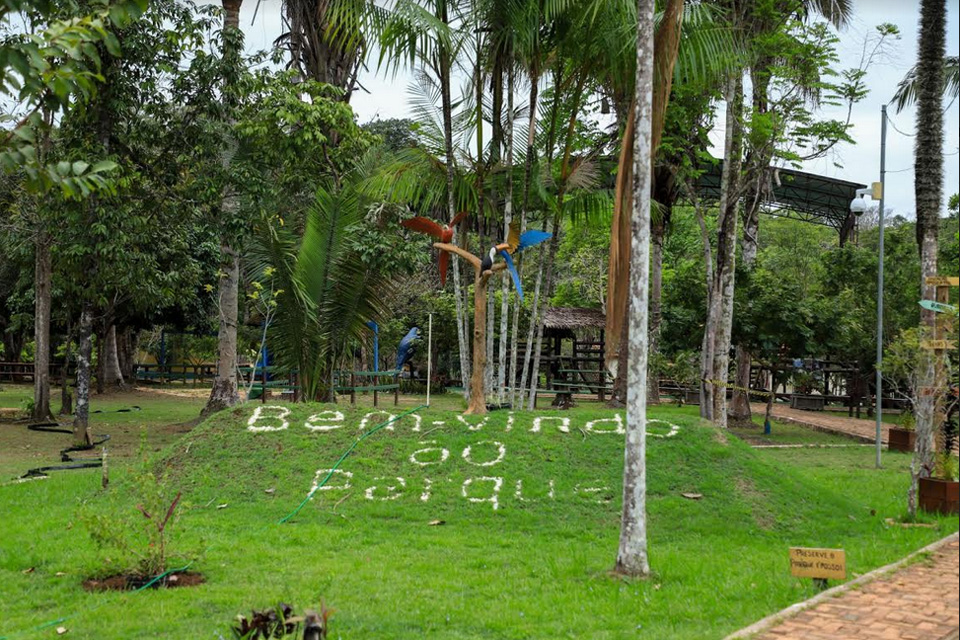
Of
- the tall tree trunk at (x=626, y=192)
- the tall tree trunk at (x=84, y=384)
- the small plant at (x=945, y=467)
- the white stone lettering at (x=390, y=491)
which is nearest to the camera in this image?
the tall tree trunk at (x=626, y=192)

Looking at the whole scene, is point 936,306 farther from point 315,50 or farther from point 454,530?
point 315,50

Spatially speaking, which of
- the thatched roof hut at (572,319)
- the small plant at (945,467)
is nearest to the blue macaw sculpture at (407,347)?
the thatched roof hut at (572,319)

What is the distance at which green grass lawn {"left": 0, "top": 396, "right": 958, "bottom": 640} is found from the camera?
6344 mm

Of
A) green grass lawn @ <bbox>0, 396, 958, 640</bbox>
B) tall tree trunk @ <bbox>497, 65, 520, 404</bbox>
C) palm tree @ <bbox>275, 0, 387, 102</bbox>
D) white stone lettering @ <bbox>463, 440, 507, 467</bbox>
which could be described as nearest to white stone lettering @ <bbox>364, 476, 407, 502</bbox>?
green grass lawn @ <bbox>0, 396, 958, 640</bbox>

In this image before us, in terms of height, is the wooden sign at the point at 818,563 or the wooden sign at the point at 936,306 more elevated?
the wooden sign at the point at 936,306

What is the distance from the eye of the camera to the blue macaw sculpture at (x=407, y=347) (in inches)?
1126

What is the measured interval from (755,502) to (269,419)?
5.82 meters

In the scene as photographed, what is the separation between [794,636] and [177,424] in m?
15.0

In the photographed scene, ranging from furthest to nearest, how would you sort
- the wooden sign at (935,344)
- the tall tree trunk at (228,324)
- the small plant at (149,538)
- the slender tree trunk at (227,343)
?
the slender tree trunk at (227,343)
the tall tree trunk at (228,324)
the wooden sign at (935,344)
the small plant at (149,538)

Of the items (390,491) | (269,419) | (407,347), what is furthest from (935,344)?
(407,347)

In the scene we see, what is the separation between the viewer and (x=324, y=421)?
457 inches

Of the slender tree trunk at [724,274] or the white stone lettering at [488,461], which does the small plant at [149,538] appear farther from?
the slender tree trunk at [724,274]

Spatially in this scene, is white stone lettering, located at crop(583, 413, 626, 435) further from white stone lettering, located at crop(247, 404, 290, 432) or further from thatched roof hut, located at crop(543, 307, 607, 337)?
thatched roof hut, located at crop(543, 307, 607, 337)

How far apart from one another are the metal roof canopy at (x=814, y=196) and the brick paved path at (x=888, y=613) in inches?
825
